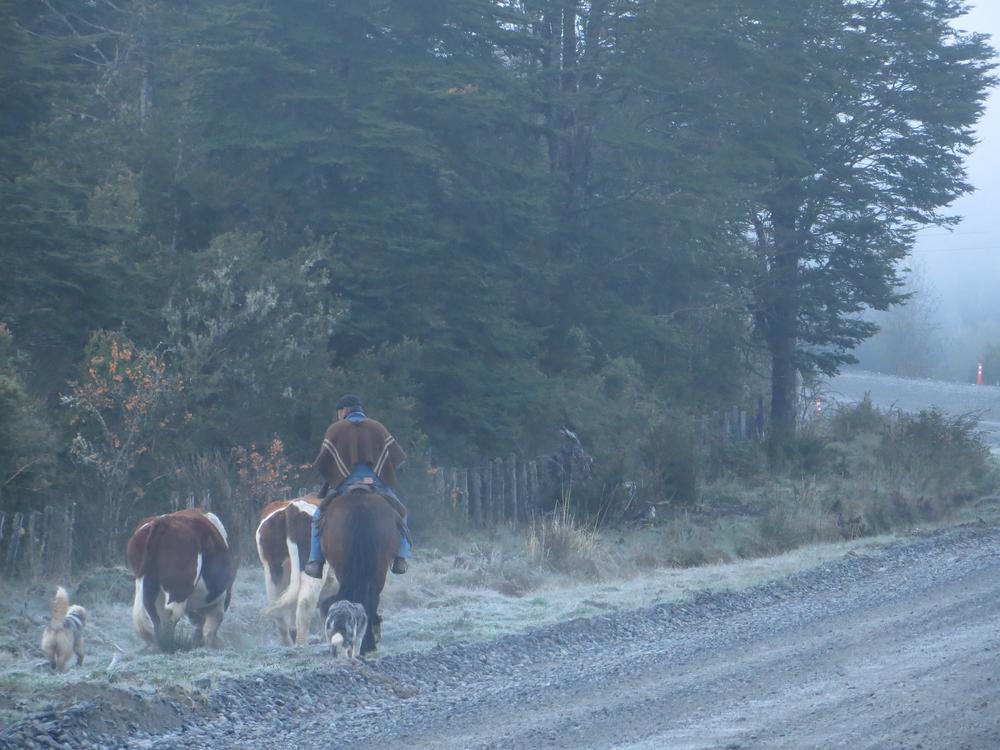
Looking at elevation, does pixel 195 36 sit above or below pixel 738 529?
above

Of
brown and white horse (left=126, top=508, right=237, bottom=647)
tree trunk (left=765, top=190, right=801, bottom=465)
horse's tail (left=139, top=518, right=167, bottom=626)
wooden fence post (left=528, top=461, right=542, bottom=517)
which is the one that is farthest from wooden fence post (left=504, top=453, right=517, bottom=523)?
tree trunk (left=765, top=190, right=801, bottom=465)

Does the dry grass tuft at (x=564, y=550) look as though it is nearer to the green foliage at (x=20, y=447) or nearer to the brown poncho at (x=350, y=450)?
the brown poncho at (x=350, y=450)

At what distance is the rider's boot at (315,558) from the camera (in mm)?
10141

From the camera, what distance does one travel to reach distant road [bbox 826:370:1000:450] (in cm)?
4414

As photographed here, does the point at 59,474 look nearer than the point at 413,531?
Yes

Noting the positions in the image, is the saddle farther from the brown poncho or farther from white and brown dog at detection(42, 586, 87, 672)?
white and brown dog at detection(42, 586, 87, 672)

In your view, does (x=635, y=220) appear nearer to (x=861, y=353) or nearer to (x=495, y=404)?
(x=495, y=404)

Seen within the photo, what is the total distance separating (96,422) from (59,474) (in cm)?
86

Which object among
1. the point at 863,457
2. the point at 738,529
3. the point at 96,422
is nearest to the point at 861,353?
the point at 863,457

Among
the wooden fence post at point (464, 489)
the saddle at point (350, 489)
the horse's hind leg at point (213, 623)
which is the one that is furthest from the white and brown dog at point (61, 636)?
the wooden fence post at point (464, 489)

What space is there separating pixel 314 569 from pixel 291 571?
2.58 ft

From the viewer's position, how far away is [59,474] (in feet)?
45.4

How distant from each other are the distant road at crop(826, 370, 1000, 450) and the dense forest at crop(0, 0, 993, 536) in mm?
11489

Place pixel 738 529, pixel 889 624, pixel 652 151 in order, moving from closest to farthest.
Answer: pixel 889 624 < pixel 738 529 < pixel 652 151
